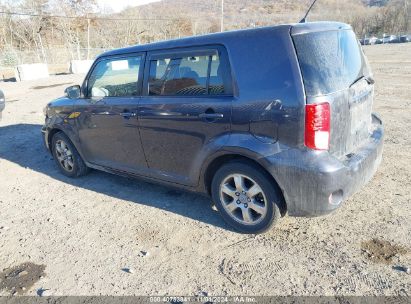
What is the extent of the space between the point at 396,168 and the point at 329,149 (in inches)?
89.3

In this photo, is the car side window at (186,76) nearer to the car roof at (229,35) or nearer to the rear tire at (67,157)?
the car roof at (229,35)

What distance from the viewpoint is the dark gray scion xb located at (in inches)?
106

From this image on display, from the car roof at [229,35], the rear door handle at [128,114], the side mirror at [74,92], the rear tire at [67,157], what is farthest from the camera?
the rear tire at [67,157]

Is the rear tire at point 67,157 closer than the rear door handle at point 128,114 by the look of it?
No

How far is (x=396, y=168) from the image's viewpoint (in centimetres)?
445

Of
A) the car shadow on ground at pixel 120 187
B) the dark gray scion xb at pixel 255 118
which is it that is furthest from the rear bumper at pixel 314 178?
the car shadow on ground at pixel 120 187

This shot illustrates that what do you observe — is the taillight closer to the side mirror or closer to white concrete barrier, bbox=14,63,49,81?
the side mirror

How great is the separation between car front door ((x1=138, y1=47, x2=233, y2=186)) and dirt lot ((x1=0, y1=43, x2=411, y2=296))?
60 cm

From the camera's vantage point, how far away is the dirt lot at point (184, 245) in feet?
8.78

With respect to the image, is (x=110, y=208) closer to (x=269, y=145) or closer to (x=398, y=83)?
(x=269, y=145)

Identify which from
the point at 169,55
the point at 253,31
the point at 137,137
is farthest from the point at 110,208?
the point at 253,31

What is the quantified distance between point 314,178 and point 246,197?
2.27 ft

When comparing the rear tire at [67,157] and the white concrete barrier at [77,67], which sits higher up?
the white concrete barrier at [77,67]

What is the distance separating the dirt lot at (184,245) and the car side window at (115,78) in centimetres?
130
